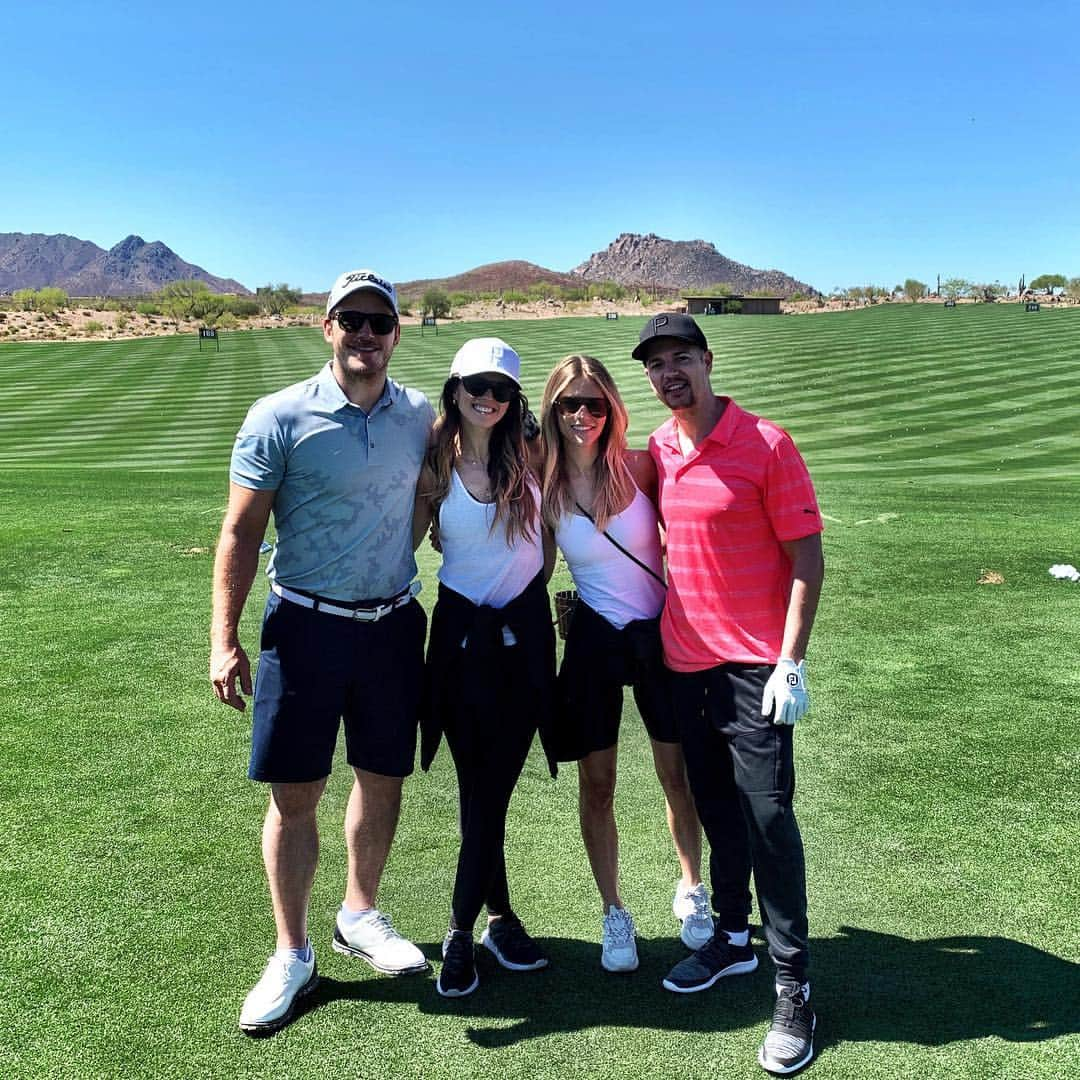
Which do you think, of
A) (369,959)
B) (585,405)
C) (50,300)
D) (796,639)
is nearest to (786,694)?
(796,639)

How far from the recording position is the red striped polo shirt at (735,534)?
10.1 feet

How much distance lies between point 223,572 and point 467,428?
38.1 inches

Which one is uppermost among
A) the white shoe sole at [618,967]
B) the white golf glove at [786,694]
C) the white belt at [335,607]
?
the white belt at [335,607]

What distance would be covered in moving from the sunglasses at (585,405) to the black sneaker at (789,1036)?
1.98 meters

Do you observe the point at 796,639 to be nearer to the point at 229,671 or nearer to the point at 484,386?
the point at 484,386

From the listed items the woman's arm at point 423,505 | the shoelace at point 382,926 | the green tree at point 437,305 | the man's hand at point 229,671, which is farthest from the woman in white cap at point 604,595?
the green tree at point 437,305

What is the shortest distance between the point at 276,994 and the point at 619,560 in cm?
181

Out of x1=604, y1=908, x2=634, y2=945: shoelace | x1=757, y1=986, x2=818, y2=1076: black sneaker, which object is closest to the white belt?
x1=604, y1=908, x2=634, y2=945: shoelace

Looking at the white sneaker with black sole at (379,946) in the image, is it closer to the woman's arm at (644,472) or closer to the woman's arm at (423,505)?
the woman's arm at (423,505)

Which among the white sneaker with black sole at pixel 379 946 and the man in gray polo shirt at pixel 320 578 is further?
the white sneaker with black sole at pixel 379 946

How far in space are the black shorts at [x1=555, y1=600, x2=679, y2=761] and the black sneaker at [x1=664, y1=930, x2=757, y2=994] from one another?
2.38 feet

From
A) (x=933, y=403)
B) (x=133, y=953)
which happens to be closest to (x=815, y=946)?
(x=133, y=953)

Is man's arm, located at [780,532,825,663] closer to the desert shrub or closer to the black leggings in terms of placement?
the black leggings

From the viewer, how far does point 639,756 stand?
493 cm
